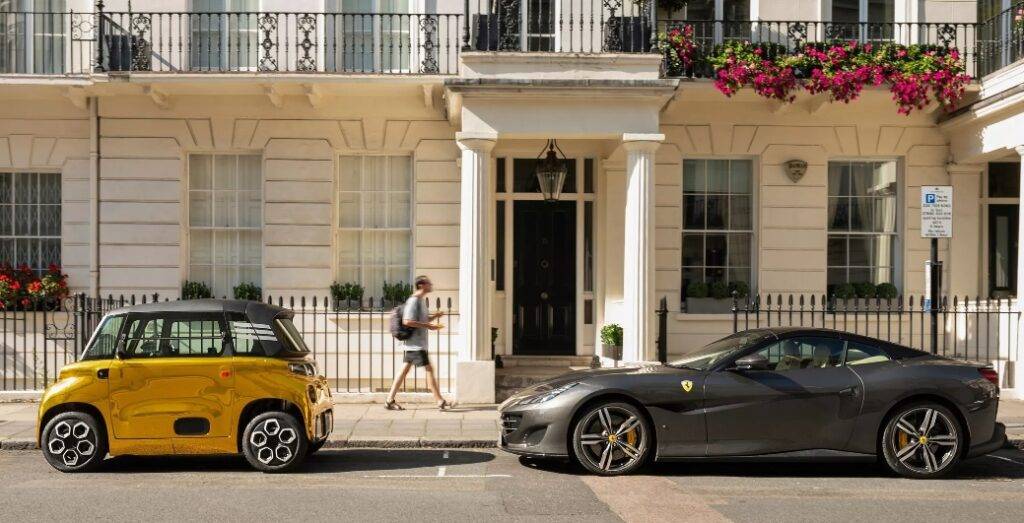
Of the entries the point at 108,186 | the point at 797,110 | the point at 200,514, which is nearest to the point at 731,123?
the point at 797,110

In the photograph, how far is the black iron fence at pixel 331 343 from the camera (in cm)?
1432

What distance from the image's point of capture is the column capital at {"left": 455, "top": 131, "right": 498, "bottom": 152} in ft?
42.9

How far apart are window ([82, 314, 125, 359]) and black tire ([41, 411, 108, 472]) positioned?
52cm

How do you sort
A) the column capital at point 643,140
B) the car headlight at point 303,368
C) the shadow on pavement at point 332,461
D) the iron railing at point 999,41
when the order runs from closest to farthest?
the car headlight at point 303,368, the shadow on pavement at point 332,461, the column capital at point 643,140, the iron railing at point 999,41

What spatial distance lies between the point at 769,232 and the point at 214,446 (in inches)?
366

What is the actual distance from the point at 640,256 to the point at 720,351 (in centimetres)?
393

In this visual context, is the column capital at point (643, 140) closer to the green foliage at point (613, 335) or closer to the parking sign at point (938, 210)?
the green foliage at point (613, 335)

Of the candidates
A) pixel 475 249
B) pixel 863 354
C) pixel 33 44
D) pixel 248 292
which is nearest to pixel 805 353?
pixel 863 354

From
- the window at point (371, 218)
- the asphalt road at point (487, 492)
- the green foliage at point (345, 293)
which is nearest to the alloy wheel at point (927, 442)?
the asphalt road at point (487, 492)

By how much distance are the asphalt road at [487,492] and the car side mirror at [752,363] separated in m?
0.97

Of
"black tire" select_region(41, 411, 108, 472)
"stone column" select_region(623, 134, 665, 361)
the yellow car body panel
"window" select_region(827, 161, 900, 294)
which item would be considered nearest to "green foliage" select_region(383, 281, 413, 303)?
"stone column" select_region(623, 134, 665, 361)

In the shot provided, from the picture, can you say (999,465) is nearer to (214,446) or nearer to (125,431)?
(214,446)

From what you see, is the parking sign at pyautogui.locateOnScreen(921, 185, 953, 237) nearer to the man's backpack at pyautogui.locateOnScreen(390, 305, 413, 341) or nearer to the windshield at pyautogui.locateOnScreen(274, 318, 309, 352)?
the man's backpack at pyautogui.locateOnScreen(390, 305, 413, 341)

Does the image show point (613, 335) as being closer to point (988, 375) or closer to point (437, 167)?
point (437, 167)
